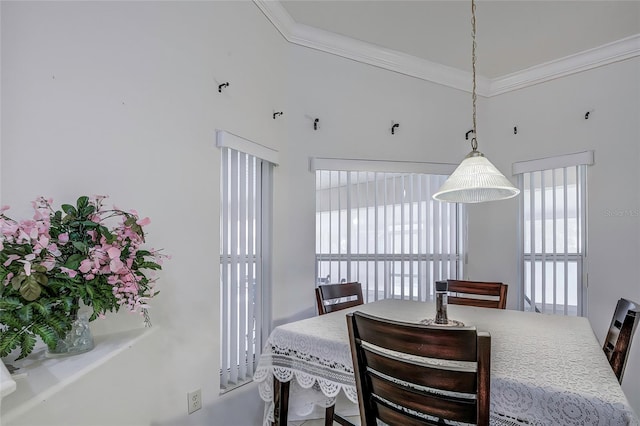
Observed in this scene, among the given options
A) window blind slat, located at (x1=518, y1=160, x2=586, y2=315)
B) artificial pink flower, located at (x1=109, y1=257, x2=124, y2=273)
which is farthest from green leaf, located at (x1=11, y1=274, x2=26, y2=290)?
window blind slat, located at (x1=518, y1=160, x2=586, y2=315)

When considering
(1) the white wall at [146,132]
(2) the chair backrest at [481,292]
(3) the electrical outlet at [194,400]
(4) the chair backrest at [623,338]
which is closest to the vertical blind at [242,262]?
(1) the white wall at [146,132]

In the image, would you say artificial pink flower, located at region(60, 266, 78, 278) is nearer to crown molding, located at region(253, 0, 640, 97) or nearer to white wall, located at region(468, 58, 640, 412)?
crown molding, located at region(253, 0, 640, 97)

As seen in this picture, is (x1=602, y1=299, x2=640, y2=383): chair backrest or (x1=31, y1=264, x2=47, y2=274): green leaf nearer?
(x1=31, y1=264, x2=47, y2=274): green leaf

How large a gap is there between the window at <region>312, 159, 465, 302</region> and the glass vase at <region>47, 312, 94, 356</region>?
6.27 feet

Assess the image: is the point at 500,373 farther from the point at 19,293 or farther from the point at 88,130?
the point at 88,130

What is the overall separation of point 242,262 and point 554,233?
8.76 ft

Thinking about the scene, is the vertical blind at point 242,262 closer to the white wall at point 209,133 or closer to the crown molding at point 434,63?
the white wall at point 209,133

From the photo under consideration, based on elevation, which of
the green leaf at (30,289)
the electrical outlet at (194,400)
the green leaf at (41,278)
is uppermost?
the green leaf at (41,278)

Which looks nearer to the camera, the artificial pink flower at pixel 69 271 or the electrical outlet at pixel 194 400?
the artificial pink flower at pixel 69 271

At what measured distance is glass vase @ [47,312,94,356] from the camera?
109 centimetres

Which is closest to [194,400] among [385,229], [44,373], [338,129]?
[44,373]

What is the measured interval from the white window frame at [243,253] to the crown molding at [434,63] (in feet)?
3.17

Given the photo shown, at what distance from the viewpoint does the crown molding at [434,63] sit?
2.71 m

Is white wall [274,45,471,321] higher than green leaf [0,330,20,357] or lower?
higher
